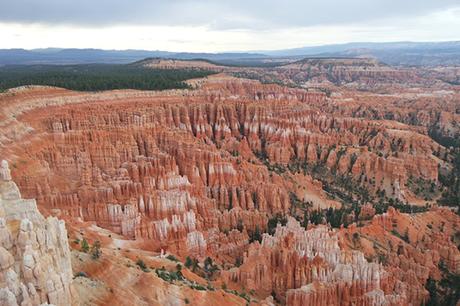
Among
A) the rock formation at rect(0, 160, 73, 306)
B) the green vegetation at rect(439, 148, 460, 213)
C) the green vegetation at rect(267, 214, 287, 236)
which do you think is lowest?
the green vegetation at rect(439, 148, 460, 213)

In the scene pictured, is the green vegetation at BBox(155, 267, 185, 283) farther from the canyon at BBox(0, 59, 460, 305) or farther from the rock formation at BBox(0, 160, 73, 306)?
the rock formation at BBox(0, 160, 73, 306)

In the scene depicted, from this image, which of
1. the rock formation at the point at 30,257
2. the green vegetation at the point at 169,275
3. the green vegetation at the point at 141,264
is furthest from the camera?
the green vegetation at the point at 141,264

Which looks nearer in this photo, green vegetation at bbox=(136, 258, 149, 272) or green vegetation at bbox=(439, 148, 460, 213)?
green vegetation at bbox=(136, 258, 149, 272)

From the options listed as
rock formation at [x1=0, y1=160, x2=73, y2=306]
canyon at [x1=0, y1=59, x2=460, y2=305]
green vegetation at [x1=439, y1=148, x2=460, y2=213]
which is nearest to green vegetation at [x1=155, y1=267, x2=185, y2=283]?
canyon at [x1=0, y1=59, x2=460, y2=305]

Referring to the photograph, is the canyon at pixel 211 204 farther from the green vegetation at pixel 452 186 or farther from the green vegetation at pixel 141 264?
the green vegetation at pixel 452 186

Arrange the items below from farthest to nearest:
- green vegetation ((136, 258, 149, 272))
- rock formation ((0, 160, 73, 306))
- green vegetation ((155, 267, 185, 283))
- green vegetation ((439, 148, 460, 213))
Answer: green vegetation ((439, 148, 460, 213)) < green vegetation ((136, 258, 149, 272)) < green vegetation ((155, 267, 185, 283)) < rock formation ((0, 160, 73, 306))

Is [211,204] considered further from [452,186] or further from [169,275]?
[452,186]

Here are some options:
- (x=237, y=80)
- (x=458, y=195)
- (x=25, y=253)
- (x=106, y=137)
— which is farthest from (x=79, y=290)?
(x=237, y=80)

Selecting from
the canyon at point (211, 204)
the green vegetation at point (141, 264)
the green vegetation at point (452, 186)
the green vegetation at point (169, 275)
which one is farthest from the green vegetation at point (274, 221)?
the green vegetation at point (452, 186)

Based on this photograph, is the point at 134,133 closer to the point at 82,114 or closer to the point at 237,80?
the point at 82,114

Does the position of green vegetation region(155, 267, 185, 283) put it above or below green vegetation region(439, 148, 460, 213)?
above
